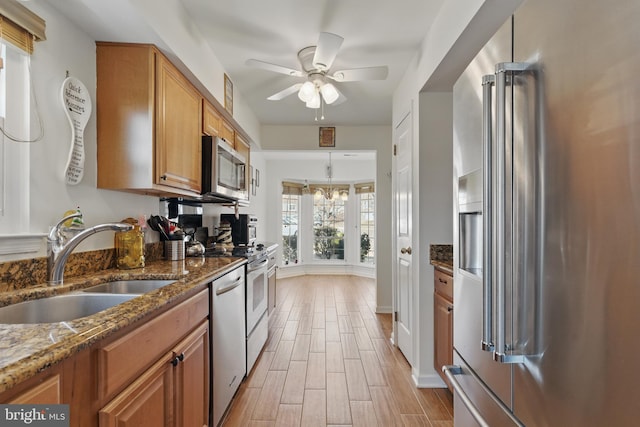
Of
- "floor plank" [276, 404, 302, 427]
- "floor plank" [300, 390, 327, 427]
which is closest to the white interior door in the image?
"floor plank" [300, 390, 327, 427]

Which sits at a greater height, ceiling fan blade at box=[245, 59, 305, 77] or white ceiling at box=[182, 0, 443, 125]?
white ceiling at box=[182, 0, 443, 125]

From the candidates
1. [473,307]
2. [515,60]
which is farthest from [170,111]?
[473,307]

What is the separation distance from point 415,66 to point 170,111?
1785mm

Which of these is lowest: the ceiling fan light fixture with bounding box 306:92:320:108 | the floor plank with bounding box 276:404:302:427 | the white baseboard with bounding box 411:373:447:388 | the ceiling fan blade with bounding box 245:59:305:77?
the floor plank with bounding box 276:404:302:427

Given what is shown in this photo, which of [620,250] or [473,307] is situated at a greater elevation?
[620,250]

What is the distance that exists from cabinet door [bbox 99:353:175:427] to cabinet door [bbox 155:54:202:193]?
1.03 metres

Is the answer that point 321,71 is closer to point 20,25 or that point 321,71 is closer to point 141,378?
point 20,25

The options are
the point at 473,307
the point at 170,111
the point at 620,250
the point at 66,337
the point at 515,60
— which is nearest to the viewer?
the point at 620,250

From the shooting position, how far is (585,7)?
2.14 ft

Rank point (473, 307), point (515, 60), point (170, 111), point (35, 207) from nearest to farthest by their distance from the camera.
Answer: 1. point (515, 60)
2. point (473, 307)
3. point (35, 207)
4. point (170, 111)

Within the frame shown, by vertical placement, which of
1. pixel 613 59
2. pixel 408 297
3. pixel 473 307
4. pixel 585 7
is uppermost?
pixel 585 7

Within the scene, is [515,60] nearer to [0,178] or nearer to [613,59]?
[613,59]

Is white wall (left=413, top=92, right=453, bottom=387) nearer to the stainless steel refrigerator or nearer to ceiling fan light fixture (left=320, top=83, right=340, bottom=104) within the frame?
ceiling fan light fixture (left=320, top=83, right=340, bottom=104)

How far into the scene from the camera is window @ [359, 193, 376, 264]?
6.61 m
